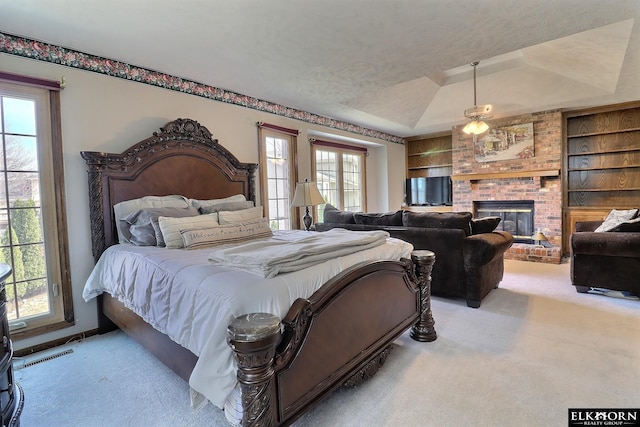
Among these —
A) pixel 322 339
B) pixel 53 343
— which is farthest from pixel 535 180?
pixel 53 343

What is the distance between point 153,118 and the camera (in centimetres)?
329

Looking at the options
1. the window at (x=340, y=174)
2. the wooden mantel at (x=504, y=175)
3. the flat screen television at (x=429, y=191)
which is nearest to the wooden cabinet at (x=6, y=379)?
the window at (x=340, y=174)

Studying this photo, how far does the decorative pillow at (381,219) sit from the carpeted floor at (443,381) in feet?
3.91

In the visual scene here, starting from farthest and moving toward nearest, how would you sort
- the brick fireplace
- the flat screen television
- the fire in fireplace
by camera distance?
1. the flat screen television
2. the fire in fireplace
3. the brick fireplace

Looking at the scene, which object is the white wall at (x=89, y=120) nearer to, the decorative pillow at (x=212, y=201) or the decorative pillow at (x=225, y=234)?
the decorative pillow at (x=212, y=201)

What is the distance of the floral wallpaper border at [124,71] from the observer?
8.28 feet

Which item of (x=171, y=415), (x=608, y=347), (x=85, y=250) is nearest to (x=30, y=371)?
(x=85, y=250)

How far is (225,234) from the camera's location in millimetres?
2721

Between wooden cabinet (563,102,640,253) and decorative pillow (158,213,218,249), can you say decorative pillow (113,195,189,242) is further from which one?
wooden cabinet (563,102,640,253)

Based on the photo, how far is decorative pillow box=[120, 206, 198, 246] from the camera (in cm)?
263

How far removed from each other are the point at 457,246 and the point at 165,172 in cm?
313

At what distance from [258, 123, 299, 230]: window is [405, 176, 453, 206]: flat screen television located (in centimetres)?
357

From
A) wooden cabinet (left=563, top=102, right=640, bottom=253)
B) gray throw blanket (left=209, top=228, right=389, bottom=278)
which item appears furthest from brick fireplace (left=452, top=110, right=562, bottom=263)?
gray throw blanket (left=209, top=228, right=389, bottom=278)

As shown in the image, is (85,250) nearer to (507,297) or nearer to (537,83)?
(507,297)
